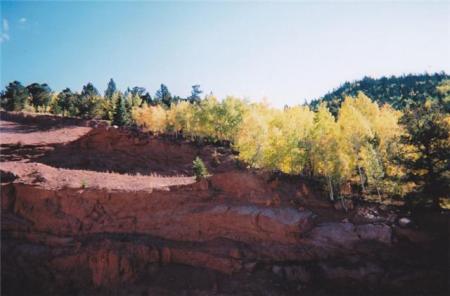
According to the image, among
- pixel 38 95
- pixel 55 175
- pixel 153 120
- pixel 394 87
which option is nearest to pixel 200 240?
pixel 55 175

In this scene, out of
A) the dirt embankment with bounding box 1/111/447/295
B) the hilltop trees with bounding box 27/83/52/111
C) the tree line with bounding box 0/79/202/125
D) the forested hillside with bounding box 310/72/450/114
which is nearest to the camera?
the dirt embankment with bounding box 1/111/447/295

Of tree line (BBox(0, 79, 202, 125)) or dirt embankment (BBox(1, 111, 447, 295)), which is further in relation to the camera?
tree line (BBox(0, 79, 202, 125))

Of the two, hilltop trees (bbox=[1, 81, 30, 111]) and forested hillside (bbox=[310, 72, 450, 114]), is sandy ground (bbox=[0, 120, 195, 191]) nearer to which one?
hilltop trees (bbox=[1, 81, 30, 111])

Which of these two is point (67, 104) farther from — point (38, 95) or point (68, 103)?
point (38, 95)

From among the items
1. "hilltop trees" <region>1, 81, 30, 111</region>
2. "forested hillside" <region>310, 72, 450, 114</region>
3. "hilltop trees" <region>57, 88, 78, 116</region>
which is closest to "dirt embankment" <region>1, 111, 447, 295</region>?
"hilltop trees" <region>57, 88, 78, 116</region>

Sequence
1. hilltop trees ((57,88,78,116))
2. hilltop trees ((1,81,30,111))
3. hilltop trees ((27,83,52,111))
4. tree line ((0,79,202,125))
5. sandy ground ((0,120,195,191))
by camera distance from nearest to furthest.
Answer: sandy ground ((0,120,195,191)) → tree line ((0,79,202,125)) → hilltop trees ((1,81,30,111)) → hilltop trees ((57,88,78,116)) → hilltop trees ((27,83,52,111))

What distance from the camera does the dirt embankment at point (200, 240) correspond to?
67.6 ft

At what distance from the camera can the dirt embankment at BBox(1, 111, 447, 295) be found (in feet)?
67.6

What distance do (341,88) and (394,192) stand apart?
159m

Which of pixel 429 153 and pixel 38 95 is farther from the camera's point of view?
pixel 38 95

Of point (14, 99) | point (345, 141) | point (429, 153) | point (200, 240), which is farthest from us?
point (14, 99)

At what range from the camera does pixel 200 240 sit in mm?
24062

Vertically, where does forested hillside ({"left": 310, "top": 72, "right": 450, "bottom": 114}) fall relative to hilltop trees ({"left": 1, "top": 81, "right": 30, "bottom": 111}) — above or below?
above

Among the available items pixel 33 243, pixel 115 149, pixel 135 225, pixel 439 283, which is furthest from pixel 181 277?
pixel 115 149
